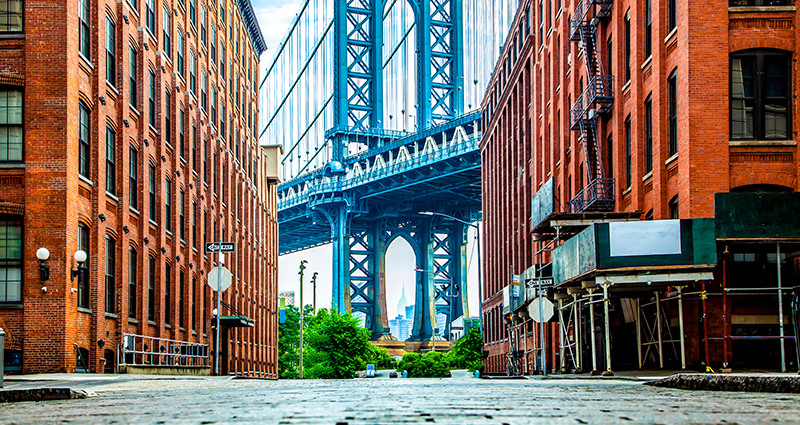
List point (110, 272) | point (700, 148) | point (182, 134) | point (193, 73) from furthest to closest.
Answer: point (193, 73) → point (182, 134) → point (110, 272) → point (700, 148)

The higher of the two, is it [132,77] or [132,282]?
[132,77]

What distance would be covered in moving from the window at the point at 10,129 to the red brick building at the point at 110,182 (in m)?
0.03

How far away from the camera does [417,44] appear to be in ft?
368

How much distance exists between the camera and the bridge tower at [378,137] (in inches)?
4257

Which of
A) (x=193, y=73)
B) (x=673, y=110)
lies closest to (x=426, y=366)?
(x=193, y=73)

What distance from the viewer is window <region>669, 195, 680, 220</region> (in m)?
26.4

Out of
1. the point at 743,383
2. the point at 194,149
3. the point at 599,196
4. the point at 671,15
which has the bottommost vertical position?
the point at 743,383

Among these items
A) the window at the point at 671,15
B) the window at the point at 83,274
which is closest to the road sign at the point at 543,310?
the window at the point at 671,15

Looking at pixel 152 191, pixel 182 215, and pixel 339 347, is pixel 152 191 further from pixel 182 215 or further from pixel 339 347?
pixel 339 347

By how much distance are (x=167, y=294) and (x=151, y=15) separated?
1029 centimetres

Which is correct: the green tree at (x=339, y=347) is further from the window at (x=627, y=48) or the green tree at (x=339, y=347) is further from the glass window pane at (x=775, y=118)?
the glass window pane at (x=775, y=118)

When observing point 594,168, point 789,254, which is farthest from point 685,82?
point 594,168

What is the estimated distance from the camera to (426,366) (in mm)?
96625

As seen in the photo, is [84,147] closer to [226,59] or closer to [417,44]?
[226,59]
